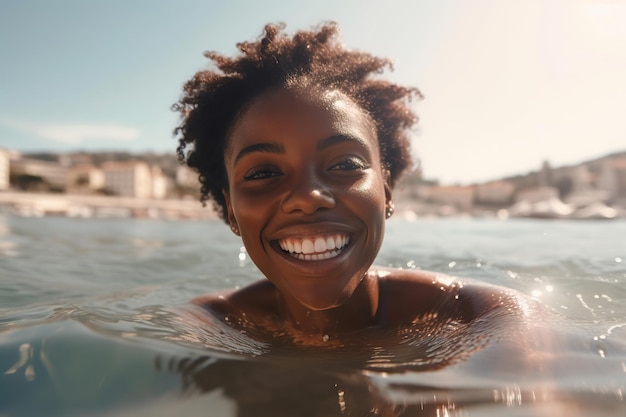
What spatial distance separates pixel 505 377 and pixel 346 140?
4.04 feet

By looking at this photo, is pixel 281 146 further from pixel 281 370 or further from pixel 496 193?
pixel 496 193

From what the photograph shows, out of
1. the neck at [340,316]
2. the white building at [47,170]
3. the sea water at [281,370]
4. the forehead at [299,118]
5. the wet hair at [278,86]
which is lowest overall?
the sea water at [281,370]

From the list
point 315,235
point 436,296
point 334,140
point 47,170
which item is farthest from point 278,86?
point 47,170

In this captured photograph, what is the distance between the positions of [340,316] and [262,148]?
1.06 metres

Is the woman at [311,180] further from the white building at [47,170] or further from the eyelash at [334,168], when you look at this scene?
the white building at [47,170]

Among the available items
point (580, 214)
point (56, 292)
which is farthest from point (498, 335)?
point (580, 214)

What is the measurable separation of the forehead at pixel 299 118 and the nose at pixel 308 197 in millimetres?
221

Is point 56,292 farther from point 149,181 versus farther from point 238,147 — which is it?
point 149,181

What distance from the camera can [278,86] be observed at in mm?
2531

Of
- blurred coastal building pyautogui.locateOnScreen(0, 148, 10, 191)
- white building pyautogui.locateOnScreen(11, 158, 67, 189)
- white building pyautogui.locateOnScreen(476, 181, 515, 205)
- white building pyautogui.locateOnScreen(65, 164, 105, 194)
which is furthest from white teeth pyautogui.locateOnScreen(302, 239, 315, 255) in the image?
white building pyautogui.locateOnScreen(11, 158, 67, 189)

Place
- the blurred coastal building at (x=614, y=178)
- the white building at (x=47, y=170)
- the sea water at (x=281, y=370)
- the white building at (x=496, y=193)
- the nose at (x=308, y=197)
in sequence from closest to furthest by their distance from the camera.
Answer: the sea water at (x=281, y=370), the nose at (x=308, y=197), the blurred coastal building at (x=614, y=178), the white building at (x=496, y=193), the white building at (x=47, y=170)

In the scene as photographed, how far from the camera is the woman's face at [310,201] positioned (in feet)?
6.73

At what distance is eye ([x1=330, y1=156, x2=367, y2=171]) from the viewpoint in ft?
7.06

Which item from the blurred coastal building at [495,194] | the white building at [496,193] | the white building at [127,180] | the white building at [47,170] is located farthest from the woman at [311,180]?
the white building at [47,170]
